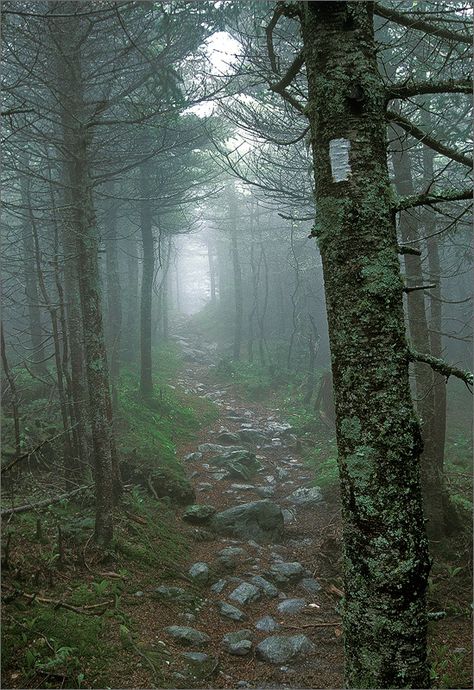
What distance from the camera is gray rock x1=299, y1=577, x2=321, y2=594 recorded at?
6.06 meters

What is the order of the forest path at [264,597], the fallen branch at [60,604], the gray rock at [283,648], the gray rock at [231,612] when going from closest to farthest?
the fallen branch at [60,604]
the forest path at [264,597]
the gray rock at [283,648]
the gray rock at [231,612]

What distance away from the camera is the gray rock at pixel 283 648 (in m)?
4.62

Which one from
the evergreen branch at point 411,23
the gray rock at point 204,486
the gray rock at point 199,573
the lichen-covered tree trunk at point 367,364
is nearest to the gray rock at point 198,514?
the gray rock at point 204,486

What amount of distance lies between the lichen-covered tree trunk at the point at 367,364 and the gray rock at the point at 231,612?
336cm

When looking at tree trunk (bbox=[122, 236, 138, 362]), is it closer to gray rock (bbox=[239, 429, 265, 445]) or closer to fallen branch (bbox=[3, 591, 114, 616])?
gray rock (bbox=[239, 429, 265, 445])

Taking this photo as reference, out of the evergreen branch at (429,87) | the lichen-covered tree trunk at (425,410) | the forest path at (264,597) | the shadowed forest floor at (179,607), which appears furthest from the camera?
the lichen-covered tree trunk at (425,410)

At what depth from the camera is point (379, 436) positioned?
2.23m

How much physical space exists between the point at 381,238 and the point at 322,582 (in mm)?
5462

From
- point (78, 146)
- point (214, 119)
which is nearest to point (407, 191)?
point (78, 146)

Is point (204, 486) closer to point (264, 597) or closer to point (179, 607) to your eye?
point (264, 597)

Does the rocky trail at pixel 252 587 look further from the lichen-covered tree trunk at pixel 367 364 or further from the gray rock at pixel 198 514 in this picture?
the lichen-covered tree trunk at pixel 367 364

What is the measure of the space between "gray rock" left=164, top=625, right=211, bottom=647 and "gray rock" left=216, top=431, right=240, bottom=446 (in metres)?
7.82

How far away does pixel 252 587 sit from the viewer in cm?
595

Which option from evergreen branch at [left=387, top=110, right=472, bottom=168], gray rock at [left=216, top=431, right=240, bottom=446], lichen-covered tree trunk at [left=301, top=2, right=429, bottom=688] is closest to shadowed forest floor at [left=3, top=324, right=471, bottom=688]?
lichen-covered tree trunk at [left=301, top=2, right=429, bottom=688]
